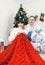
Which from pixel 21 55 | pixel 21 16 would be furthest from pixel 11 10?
pixel 21 55

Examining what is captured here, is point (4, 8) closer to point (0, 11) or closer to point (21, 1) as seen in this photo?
point (0, 11)

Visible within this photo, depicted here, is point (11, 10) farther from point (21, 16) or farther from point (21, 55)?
point (21, 55)

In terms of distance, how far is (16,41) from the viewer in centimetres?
170

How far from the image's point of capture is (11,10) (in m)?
3.86

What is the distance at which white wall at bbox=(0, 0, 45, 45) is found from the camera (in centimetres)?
365

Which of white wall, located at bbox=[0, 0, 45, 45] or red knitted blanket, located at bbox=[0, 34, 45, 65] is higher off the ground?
white wall, located at bbox=[0, 0, 45, 45]

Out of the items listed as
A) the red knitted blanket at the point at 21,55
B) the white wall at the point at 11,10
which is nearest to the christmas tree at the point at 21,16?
the white wall at the point at 11,10

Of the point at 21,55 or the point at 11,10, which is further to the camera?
the point at 11,10

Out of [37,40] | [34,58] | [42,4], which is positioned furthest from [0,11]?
[34,58]

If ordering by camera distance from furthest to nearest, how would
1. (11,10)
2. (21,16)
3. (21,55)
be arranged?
(11,10) → (21,16) → (21,55)

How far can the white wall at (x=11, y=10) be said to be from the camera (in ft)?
12.0

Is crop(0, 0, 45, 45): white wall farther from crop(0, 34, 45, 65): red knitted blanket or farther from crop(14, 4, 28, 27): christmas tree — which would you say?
crop(0, 34, 45, 65): red knitted blanket

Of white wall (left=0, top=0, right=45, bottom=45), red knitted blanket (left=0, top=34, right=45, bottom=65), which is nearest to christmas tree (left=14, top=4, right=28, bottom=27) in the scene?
white wall (left=0, top=0, right=45, bottom=45)

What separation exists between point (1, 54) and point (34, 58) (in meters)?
0.35
